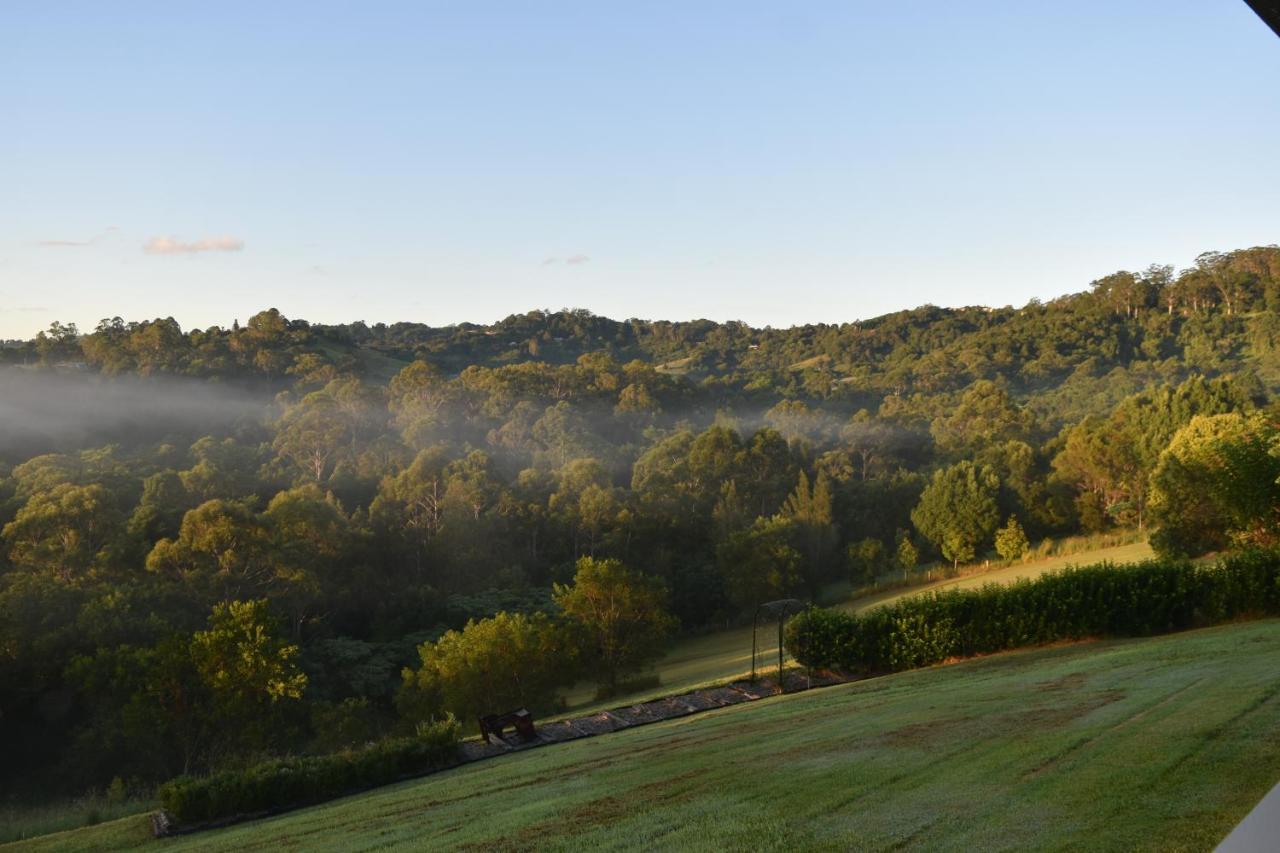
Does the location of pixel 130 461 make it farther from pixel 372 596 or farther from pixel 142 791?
pixel 142 791

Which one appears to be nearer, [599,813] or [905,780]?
[905,780]

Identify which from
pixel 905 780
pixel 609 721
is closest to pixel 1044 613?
pixel 609 721

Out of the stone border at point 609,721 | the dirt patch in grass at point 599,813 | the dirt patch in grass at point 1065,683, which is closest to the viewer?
the dirt patch in grass at point 599,813

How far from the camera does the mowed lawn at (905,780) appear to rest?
7.56 meters

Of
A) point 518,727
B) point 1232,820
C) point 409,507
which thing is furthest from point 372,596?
point 1232,820

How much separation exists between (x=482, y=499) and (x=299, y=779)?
44.9m

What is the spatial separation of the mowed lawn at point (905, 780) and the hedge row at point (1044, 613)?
5.48m

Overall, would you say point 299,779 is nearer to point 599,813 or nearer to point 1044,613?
point 599,813

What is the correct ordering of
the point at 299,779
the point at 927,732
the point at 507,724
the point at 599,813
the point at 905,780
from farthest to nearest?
the point at 507,724
the point at 299,779
the point at 927,732
the point at 599,813
the point at 905,780

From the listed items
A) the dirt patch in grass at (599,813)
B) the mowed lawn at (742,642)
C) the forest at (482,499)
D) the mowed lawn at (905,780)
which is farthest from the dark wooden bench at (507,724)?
the mowed lawn at (742,642)

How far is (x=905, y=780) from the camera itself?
948 centimetres

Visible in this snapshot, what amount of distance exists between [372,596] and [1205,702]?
1632 inches

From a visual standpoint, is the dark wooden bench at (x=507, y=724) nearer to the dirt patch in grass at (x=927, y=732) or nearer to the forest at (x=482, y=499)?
the forest at (x=482, y=499)

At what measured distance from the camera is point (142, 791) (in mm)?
26281
